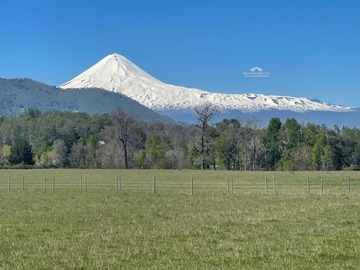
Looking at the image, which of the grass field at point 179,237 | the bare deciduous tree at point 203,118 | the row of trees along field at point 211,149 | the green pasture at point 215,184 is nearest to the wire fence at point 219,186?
the green pasture at point 215,184

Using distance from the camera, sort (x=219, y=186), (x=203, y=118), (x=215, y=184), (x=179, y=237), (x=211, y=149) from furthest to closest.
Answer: (x=211, y=149)
(x=203, y=118)
(x=215, y=184)
(x=219, y=186)
(x=179, y=237)

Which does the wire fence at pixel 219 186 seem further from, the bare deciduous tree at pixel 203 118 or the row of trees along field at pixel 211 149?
the row of trees along field at pixel 211 149

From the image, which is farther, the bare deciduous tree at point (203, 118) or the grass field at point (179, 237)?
the bare deciduous tree at point (203, 118)

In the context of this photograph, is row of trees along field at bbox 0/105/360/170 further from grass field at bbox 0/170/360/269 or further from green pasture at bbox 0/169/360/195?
grass field at bbox 0/170/360/269

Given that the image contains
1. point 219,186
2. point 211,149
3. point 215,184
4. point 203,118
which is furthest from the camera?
point 211,149

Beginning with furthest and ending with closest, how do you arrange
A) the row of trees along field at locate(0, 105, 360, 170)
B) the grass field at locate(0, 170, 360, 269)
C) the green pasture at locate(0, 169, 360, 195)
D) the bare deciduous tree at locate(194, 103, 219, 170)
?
the row of trees along field at locate(0, 105, 360, 170) → the bare deciduous tree at locate(194, 103, 219, 170) → the green pasture at locate(0, 169, 360, 195) → the grass field at locate(0, 170, 360, 269)

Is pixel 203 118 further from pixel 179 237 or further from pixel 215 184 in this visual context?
pixel 179 237

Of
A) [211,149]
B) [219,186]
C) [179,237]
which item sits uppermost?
[211,149]

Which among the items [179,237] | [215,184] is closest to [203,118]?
[215,184]

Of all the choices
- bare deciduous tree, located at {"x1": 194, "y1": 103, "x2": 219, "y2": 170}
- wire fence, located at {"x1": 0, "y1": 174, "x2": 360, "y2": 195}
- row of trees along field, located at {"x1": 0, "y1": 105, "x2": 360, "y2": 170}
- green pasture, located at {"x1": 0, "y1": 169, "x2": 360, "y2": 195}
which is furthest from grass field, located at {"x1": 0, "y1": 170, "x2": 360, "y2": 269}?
row of trees along field, located at {"x1": 0, "y1": 105, "x2": 360, "y2": 170}

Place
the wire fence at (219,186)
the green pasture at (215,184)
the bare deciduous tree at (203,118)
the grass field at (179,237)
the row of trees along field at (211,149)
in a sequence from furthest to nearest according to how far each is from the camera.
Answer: the row of trees along field at (211,149) → the bare deciduous tree at (203,118) → the green pasture at (215,184) → the wire fence at (219,186) → the grass field at (179,237)

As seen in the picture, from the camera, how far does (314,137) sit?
123 metres

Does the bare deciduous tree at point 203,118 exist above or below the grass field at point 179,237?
above

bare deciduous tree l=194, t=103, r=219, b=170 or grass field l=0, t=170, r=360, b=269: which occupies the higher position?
bare deciduous tree l=194, t=103, r=219, b=170
